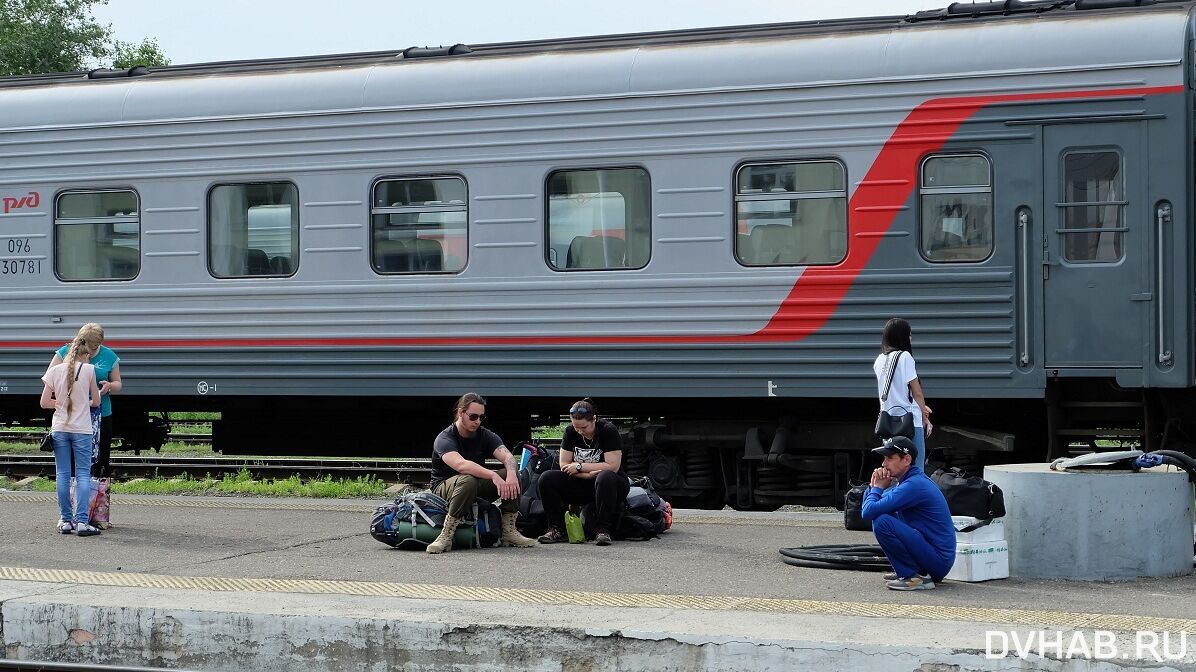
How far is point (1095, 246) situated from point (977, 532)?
10.3 ft

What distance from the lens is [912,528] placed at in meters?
7.31

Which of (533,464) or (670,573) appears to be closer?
(670,573)

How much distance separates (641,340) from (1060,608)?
4.65m

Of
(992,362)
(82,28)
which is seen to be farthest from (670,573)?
(82,28)

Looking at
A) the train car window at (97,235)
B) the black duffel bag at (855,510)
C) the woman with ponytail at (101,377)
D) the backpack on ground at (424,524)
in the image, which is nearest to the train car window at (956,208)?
the black duffel bag at (855,510)

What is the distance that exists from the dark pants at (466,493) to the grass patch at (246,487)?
3264 millimetres

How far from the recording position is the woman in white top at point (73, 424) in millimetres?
9625

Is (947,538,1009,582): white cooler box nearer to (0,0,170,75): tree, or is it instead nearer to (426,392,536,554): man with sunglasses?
(426,392,536,554): man with sunglasses

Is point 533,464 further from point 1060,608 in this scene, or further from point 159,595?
point 1060,608

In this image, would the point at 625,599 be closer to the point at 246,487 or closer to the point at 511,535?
the point at 511,535

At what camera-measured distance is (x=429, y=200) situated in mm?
11336

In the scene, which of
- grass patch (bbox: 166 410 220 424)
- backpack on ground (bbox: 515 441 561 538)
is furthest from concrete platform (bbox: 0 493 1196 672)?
grass patch (bbox: 166 410 220 424)

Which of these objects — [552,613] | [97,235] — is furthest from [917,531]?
[97,235]

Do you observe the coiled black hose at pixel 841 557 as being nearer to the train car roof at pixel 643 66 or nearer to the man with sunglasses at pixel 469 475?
the man with sunglasses at pixel 469 475
